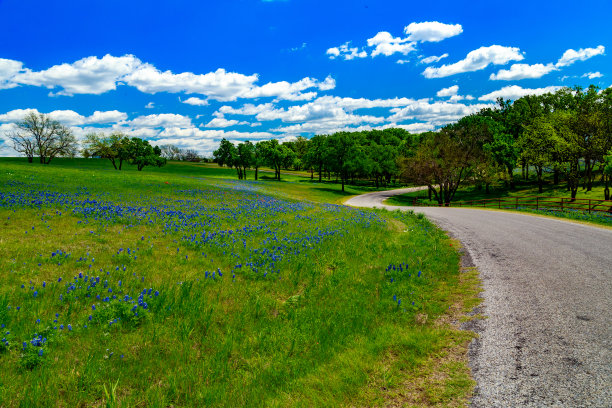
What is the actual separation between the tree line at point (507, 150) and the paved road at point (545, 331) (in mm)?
37539

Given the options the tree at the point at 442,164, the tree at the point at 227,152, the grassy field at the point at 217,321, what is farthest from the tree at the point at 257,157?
the grassy field at the point at 217,321

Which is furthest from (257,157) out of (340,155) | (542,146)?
(542,146)

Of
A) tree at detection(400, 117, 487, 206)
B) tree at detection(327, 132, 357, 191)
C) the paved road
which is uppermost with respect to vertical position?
tree at detection(327, 132, 357, 191)

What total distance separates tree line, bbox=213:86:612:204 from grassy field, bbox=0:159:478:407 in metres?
43.6

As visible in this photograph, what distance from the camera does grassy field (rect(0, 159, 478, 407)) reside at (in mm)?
3949

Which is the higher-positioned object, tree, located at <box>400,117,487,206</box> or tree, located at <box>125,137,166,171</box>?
tree, located at <box>125,137,166,171</box>

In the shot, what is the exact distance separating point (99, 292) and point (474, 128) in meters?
77.6

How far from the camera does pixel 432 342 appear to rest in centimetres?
534

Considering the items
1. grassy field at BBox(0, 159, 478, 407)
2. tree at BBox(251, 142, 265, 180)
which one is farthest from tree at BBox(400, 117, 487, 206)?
tree at BBox(251, 142, 265, 180)

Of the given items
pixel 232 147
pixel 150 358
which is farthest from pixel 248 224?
pixel 232 147

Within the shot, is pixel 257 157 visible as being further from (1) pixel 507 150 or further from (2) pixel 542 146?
(2) pixel 542 146

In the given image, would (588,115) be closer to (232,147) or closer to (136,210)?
(136,210)

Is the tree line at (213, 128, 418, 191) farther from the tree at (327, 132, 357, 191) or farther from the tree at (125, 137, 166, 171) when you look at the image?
the tree at (125, 137, 166, 171)

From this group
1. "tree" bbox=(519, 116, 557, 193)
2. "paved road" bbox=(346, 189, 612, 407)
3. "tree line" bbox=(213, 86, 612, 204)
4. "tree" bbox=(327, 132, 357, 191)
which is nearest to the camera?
"paved road" bbox=(346, 189, 612, 407)
